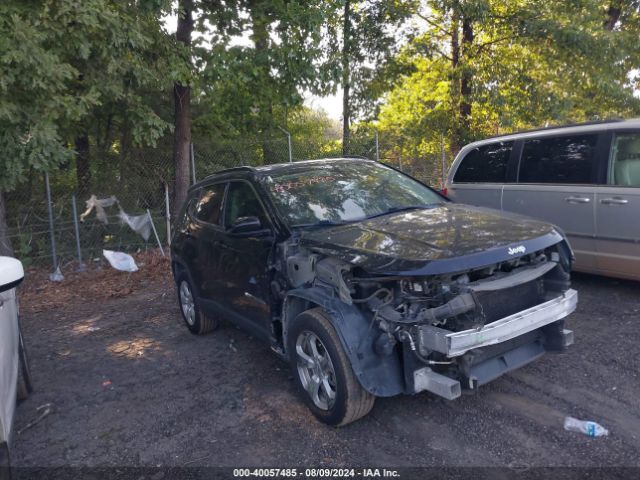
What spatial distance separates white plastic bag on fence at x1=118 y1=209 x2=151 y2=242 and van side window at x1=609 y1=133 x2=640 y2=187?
25.9 feet

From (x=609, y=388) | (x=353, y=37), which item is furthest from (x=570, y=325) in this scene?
(x=353, y=37)

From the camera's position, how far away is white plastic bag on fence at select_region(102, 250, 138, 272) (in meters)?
9.38

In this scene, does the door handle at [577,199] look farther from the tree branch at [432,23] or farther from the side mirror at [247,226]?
the tree branch at [432,23]

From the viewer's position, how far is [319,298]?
3635 millimetres

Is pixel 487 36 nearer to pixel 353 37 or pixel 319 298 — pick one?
pixel 353 37

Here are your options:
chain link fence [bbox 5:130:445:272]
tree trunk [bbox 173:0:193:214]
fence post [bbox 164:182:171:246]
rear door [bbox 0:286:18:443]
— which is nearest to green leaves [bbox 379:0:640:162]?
chain link fence [bbox 5:130:445:272]

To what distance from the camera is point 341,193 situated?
4.67 metres

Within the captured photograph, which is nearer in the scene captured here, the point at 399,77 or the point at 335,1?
the point at 335,1

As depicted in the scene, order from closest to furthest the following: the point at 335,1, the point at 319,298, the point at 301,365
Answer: the point at 319,298 < the point at 301,365 < the point at 335,1

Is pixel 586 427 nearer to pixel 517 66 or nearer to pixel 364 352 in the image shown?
pixel 364 352

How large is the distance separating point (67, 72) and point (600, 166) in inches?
263

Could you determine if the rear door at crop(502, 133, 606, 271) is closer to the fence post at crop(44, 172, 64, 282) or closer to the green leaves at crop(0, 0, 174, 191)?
the green leaves at crop(0, 0, 174, 191)

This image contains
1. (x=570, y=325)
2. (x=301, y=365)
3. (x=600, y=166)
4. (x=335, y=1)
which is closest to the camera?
(x=301, y=365)

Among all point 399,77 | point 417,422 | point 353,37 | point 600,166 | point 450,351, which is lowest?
point 417,422
